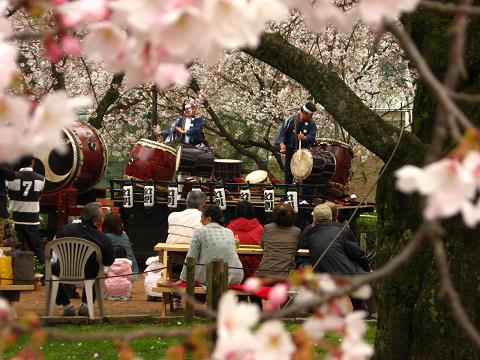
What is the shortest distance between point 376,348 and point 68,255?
3.90 meters

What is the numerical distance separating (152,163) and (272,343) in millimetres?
16035

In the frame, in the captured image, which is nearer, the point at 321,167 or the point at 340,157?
the point at 321,167

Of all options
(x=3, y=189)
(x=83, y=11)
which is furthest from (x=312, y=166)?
(x=83, y=11)

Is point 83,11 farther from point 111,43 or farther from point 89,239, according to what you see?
point 89,239

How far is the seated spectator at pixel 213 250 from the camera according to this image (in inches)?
405

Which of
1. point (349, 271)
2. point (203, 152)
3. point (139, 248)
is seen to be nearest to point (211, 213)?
point (349, 271)

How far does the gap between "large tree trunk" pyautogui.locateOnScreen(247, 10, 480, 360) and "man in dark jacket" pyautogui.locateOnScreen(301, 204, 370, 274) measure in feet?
10.2

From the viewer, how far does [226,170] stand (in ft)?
60.0

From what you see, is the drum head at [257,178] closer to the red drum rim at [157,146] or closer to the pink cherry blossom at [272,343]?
the red drum rim at [157,146]

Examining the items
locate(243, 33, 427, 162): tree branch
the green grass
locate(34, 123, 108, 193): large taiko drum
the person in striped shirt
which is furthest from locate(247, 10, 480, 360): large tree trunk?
locate(34, 123, 108, 193): large taiko drum

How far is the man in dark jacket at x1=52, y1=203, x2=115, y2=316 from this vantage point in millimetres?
10289

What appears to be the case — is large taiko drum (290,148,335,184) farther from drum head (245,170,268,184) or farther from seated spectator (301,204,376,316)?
seated spectator (301,204,376,316)

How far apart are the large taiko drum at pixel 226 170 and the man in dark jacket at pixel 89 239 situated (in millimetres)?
7582

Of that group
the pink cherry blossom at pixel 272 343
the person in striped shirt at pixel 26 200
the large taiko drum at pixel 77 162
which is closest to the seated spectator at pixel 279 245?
the person in striped shirt at pixel 26 200
